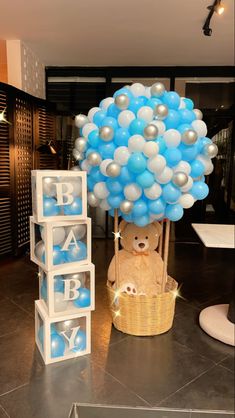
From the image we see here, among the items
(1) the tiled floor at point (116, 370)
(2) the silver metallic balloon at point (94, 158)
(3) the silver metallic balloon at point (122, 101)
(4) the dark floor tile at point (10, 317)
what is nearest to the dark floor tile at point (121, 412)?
(1) the tiled floor at point (116, 370)

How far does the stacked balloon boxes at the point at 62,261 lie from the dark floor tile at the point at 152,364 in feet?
0.75

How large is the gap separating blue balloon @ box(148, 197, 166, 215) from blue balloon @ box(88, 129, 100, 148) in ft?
1.69

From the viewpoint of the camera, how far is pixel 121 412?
180 cm

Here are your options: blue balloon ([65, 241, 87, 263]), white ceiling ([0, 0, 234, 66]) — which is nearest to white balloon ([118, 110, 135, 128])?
blue balloon ([65, 241, 87, 263])

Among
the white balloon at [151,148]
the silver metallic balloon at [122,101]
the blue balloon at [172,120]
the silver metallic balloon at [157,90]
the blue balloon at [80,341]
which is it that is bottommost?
the blue balloon at [80,341]

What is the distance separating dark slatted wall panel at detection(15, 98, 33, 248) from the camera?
429 cm

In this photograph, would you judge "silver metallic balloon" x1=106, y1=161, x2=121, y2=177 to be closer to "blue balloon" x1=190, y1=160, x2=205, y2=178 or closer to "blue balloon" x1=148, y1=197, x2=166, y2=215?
"blue balloon" x1=148, y1=197, x2=166, y2=215

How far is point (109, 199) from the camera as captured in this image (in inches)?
85.6

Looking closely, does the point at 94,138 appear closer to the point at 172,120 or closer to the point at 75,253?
the point at 172,120

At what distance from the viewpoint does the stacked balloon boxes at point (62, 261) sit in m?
2.04

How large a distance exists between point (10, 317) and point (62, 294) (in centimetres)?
93

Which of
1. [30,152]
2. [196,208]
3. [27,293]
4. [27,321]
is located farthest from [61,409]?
[196,208]

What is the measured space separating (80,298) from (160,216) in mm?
755

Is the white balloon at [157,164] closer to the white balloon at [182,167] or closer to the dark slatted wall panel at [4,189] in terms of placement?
the white balloon at [182,167]
